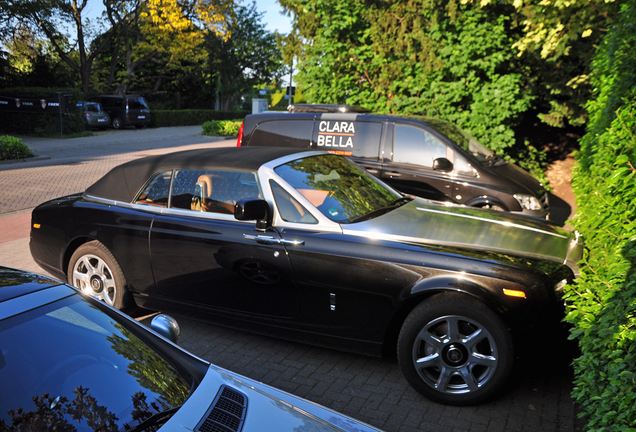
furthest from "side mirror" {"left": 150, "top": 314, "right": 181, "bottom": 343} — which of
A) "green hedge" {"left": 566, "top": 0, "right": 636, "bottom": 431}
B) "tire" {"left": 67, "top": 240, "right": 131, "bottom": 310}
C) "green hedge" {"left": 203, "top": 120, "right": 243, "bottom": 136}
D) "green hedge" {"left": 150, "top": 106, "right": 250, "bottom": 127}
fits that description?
"green hedge" {"left": 150, "top": 106, "right": 250, "bottom": 127}

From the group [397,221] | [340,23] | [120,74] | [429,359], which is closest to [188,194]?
[397,221]

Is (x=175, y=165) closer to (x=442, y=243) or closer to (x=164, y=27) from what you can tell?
(x=442, y=243)

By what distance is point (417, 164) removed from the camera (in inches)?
303

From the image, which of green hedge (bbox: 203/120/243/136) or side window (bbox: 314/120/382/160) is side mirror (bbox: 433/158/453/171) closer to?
side window (bbox: 314/120/382/160)

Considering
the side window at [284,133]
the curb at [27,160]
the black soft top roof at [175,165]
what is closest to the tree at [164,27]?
the curb at [27,160]

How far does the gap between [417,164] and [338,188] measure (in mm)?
3288

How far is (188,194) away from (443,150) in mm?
4108

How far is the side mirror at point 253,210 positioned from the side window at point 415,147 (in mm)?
3984

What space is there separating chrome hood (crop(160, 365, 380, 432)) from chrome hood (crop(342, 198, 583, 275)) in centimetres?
184

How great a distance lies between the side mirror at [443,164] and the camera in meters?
7.29

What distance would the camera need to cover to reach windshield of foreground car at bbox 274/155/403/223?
440 centimetres

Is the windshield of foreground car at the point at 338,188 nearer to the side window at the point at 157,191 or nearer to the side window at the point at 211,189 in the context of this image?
the side window at the point at 211,189

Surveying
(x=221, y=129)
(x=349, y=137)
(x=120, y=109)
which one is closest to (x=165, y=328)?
(x=349, y=137)

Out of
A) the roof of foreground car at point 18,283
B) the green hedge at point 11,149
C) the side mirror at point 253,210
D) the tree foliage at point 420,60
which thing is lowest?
the green hedge at point 11,149
